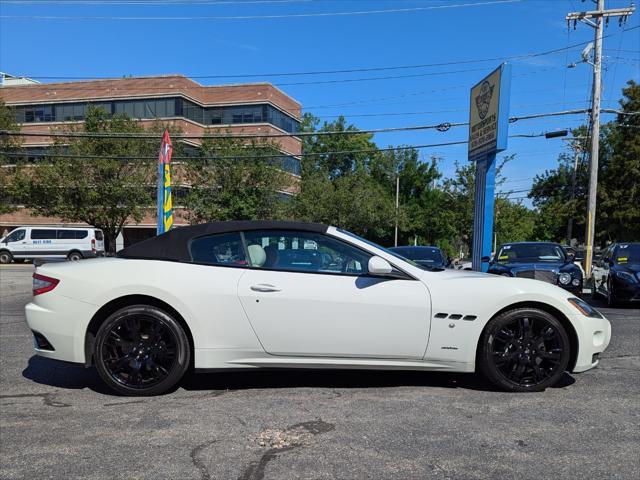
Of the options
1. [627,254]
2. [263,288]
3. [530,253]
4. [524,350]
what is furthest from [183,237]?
[627,254]

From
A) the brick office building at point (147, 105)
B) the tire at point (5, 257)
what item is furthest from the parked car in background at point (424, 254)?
the brick office building at point (147, 105)

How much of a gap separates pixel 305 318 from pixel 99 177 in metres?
29.9

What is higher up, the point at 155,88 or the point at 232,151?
the point at 155,88

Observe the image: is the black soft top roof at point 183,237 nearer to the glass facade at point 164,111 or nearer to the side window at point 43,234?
the side window at point 43,234

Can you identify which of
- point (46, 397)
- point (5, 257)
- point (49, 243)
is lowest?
point (5, 257)

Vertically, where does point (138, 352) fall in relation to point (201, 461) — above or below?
above

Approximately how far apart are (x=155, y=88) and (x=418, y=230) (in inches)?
1096

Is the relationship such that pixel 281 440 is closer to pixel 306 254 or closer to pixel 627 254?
pixel 306 254

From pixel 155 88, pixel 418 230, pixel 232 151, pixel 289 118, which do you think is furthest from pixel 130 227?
pixel 418 230

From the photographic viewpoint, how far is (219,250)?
14.2 feet

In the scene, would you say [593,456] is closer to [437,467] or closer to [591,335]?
[437,467]

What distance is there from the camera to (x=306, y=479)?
2719 mm

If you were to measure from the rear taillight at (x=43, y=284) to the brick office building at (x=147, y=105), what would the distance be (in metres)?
37.3

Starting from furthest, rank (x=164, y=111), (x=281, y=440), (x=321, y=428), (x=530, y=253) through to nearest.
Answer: (x=164, y=111) → (x=530, y=253) → (x=321, y=428) → (x=281, y=440)
